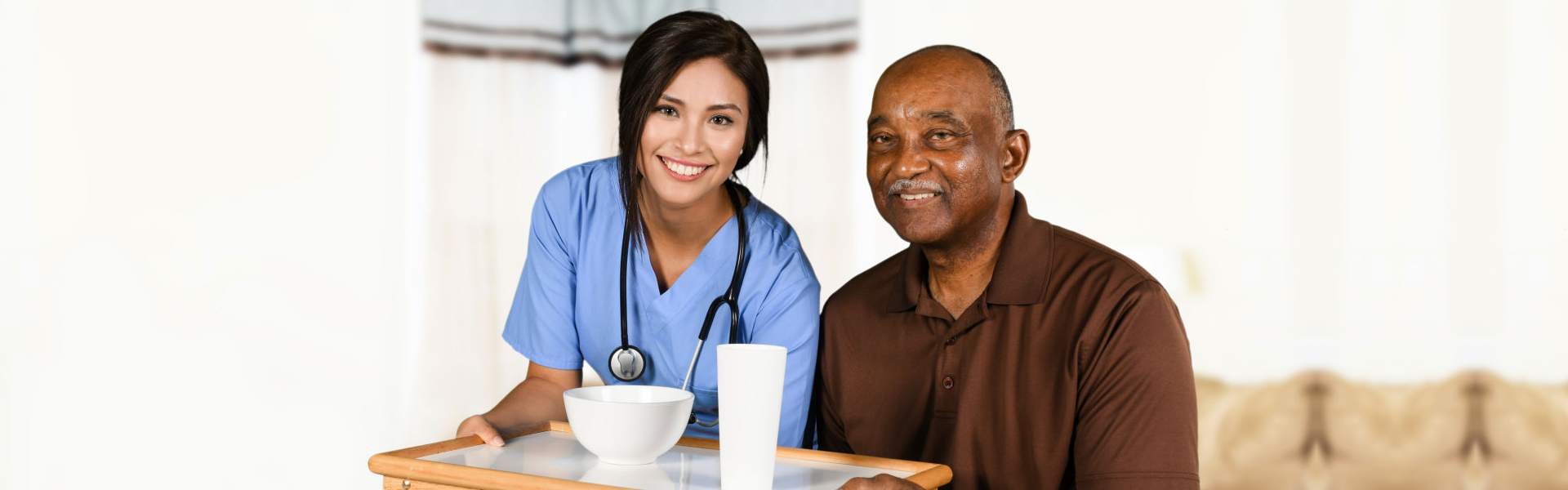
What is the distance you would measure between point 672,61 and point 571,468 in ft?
2.01

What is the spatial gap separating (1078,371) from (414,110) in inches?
105

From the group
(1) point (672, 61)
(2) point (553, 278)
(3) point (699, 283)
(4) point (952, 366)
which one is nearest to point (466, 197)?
(2) point (553, 278)

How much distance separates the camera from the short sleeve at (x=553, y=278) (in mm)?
1591

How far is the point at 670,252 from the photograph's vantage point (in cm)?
160

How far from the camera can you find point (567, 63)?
3949 mm

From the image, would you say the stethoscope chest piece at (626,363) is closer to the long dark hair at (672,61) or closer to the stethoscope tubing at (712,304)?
the stethoscope tubing at (712,304)

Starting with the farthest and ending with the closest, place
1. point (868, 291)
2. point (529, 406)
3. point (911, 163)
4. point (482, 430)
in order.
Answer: point (868, 291)
point (529, 406)
point (911, 163)
point (482, 430)

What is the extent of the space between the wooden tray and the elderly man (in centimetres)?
27

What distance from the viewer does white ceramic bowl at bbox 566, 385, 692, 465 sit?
3.25 ft

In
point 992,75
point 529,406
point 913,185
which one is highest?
point 992,75

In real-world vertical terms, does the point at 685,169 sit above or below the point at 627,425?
above

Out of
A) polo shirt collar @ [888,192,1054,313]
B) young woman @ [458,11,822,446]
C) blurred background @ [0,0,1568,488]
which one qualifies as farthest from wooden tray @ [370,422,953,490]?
blurred background @ [0,0,1568,488]

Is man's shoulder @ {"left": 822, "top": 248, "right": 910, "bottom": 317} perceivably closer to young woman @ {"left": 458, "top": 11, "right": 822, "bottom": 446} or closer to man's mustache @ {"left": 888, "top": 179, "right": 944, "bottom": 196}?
young woman @ {"left": 458, "top": 11, "right": 822, "bottom": 446}

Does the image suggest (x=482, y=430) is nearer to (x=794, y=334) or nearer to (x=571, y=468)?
(x=571, y=468)
